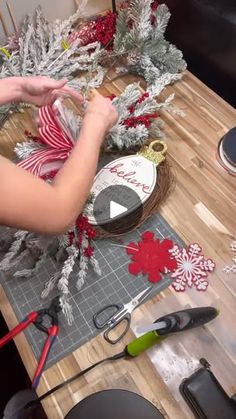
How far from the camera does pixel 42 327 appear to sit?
2.21 ft

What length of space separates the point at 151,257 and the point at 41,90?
43cm

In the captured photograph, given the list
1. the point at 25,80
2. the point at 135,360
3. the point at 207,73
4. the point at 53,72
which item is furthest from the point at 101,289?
the point at 207,73

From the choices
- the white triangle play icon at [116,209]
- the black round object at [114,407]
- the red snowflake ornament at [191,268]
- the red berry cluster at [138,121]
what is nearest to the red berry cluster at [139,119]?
the red berry cluster at [138,121]

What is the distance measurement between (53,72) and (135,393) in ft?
2.59

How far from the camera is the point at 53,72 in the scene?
0.97 metres

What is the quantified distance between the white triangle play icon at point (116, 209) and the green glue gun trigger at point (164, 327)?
236 millimetres

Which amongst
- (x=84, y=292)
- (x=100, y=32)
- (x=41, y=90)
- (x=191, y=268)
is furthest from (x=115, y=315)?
(x=100, y=32)

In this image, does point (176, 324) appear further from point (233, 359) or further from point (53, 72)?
Result: point (53, 72)

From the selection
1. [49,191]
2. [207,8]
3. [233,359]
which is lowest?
[233,359]

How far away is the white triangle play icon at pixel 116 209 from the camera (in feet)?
2.53

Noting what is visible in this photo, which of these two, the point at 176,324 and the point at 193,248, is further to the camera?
the point at 193,248

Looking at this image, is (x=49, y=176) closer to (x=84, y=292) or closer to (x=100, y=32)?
(x=84, y=292)

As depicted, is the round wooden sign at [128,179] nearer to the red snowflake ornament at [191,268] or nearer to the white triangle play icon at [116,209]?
the white triangle play icon at [116,209]

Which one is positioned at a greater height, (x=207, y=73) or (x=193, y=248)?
(x=207, y=73)
